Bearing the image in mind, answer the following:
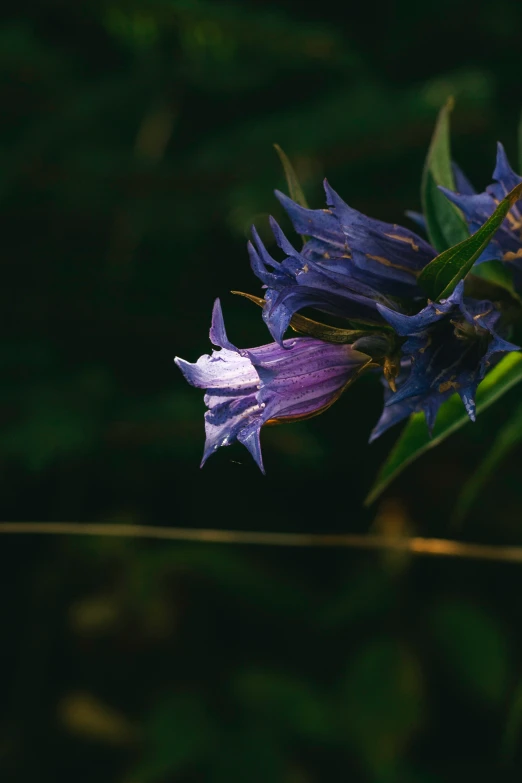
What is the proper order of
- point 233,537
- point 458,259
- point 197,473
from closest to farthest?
point 458,259 < point 233,537 < point 197,473

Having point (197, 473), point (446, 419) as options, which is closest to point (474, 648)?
point (197, 473)

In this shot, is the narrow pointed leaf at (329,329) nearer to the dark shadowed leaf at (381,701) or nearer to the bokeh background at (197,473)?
the bokeh background at (197,473)

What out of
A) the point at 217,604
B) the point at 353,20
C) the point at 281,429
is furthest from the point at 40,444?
the point at 353,20

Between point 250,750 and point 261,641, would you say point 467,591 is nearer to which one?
point 261,641

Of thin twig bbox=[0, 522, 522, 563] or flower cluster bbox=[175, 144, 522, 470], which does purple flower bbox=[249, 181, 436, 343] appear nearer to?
flower cluster bbox=[175, 144, 522, 470]

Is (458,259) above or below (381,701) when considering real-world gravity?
above

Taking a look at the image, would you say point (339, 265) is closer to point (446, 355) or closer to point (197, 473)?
point (446, 355)

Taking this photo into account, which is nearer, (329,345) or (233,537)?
(329,345)

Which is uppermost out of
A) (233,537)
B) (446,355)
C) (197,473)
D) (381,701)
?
(446,355)

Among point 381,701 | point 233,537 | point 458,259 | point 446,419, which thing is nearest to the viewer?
point 458,259
